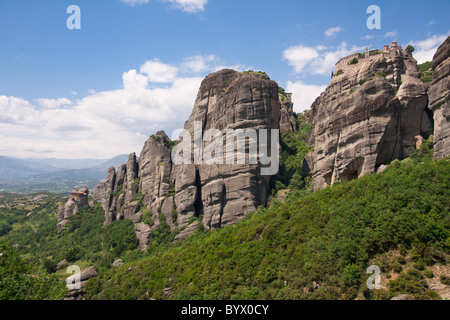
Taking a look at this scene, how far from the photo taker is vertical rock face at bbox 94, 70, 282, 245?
43688 millimetres

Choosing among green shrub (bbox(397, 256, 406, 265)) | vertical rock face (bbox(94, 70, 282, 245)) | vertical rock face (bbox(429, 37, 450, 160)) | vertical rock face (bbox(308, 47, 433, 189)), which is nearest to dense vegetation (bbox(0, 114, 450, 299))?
green shrub (bbox(397, 256, 406, 265))

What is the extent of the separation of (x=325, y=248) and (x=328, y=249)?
620 millimetres

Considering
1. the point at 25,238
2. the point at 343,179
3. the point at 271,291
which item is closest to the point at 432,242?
the point at 271,291

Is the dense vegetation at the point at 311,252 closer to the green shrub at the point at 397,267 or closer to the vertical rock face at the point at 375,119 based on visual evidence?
the green shrub at the point at 397,267

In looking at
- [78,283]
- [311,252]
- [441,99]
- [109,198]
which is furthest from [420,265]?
[109,198]

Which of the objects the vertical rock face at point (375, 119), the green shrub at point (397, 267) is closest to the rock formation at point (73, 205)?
the vertical rock face at point (375, 119)

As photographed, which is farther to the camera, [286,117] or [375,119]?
[286,117]

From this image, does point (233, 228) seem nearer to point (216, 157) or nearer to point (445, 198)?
point (216, 157)

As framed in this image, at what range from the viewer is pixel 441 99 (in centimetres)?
2830

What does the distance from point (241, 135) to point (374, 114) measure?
1900 cm

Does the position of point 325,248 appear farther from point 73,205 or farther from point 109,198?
point 73,205

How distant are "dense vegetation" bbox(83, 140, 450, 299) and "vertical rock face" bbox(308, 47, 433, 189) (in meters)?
3.56

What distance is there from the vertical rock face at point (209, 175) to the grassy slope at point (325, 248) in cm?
745

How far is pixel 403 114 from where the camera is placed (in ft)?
117
